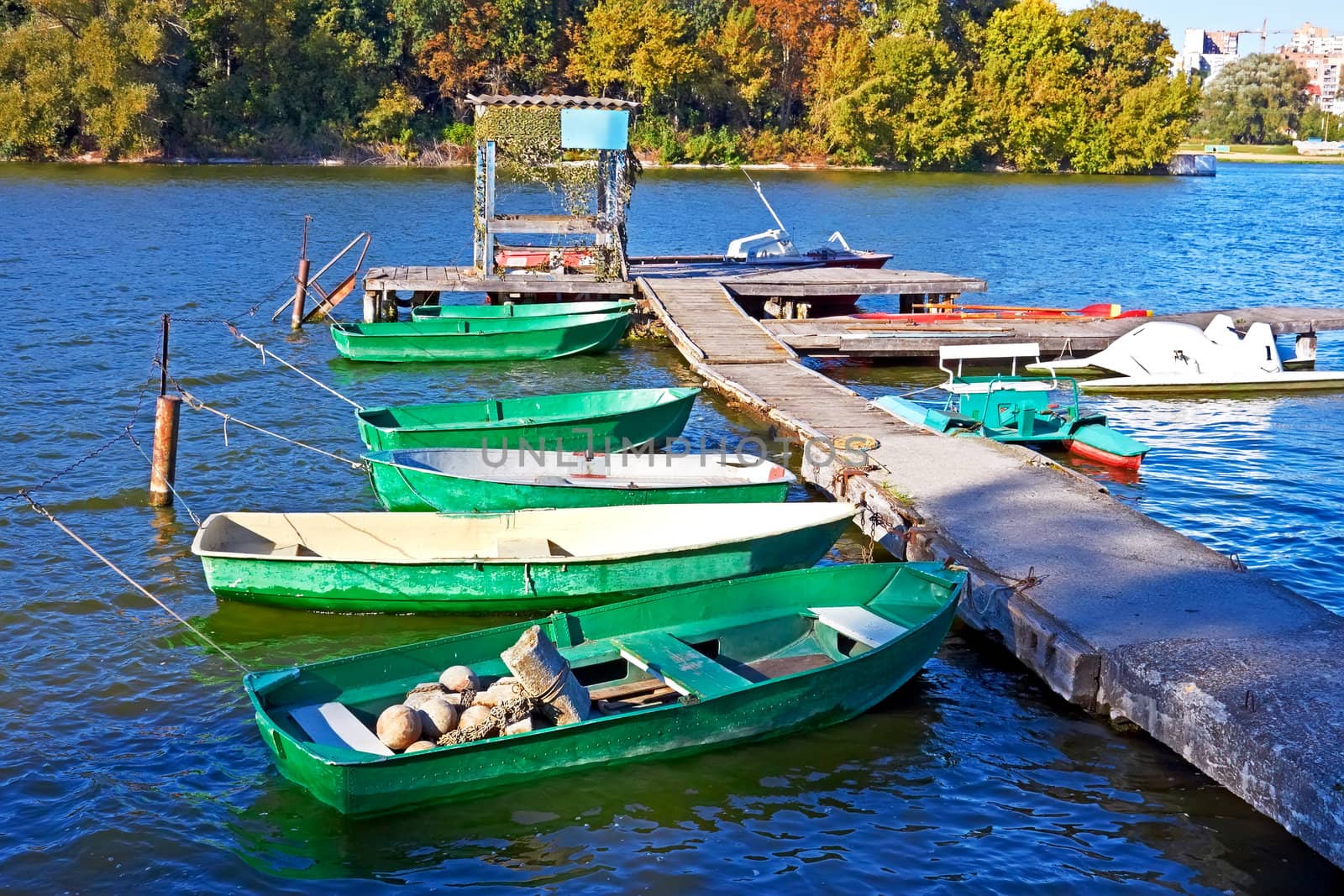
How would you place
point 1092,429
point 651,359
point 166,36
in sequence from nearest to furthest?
point 1092,429 → point 651,359 → point 166,36

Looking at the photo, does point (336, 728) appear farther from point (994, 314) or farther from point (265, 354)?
point (994, 314)

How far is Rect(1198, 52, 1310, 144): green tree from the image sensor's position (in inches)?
5650

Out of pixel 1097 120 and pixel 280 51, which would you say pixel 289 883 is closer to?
pixel 280 51

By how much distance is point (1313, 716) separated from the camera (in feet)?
28.4

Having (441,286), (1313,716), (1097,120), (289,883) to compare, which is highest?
(1097,120)

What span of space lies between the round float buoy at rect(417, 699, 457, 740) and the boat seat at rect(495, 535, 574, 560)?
126 inches

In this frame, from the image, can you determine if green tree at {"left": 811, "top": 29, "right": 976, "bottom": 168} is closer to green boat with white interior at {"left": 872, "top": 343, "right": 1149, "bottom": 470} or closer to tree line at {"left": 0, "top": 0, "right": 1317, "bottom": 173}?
tree line at {"left": 0, "top": 0, "right": 1317, "bottom": 173}

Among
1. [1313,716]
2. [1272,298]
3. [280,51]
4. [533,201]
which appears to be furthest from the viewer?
[280,51]

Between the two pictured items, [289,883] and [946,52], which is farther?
[946,52]

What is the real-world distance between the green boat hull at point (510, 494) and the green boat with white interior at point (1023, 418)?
464 cm

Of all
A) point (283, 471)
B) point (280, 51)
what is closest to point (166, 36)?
point (280, 51)

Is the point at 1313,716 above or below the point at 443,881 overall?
above

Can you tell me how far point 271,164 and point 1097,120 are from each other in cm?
5239

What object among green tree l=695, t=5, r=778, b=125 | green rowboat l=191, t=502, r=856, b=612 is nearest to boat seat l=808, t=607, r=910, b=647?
green rowboat l=191, t=502, r=856, b=612
